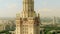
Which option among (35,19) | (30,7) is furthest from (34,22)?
(30,7)

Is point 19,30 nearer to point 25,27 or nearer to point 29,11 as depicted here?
point 25,27

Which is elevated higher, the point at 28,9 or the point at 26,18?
the point at 28,9

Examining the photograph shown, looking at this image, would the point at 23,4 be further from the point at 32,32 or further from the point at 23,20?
the point at 32,32

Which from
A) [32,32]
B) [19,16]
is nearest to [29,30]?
[32,32]

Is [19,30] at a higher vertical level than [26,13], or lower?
lower

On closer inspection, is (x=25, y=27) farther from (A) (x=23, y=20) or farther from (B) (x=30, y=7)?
(B) (x=30, y=7)

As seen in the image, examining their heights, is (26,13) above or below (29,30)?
above

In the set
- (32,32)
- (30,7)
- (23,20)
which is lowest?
(32,32)
